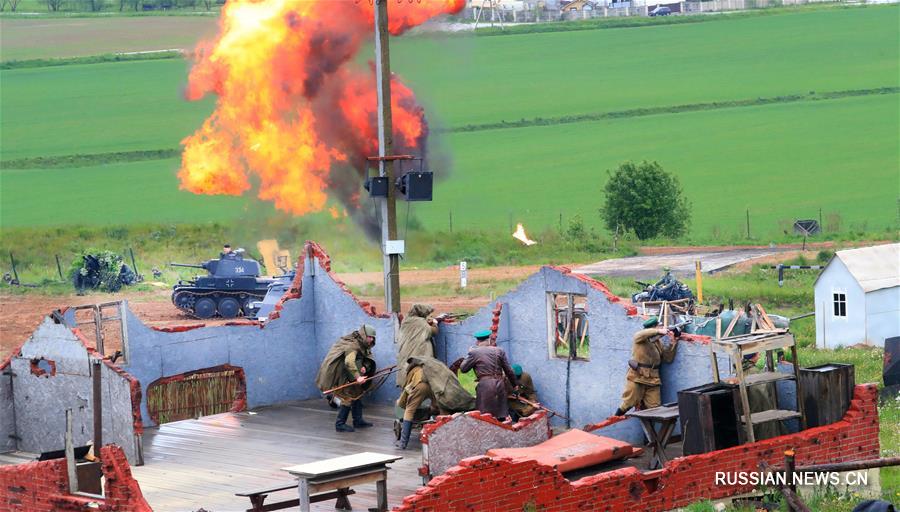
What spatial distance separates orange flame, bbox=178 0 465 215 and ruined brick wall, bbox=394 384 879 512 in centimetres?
1420

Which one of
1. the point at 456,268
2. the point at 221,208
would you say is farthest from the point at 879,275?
the point at 221,208

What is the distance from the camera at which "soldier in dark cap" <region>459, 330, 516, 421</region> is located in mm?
20047

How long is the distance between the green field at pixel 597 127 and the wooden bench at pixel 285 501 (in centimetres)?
3977

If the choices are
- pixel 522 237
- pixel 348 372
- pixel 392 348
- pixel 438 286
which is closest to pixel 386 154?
pixel 392 348

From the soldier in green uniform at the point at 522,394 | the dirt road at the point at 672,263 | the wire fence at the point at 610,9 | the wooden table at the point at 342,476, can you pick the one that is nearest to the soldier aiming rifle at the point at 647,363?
the soldier in green uniform at the point at 522,394

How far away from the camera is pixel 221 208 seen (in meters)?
66.0

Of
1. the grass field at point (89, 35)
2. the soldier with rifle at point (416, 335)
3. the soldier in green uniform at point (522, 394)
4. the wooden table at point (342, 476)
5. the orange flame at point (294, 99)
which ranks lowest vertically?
the wooden table at point (342, 476)

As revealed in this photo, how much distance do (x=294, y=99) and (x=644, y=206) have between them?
2915cm

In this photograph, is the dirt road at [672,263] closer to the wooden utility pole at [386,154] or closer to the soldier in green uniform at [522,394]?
the wooden utility pole at [386,154]

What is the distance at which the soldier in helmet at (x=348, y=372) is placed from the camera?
2191 cm

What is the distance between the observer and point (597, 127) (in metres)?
79.1

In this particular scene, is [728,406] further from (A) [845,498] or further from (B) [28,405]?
(B) [28,405]

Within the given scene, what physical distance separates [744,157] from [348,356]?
54568mm

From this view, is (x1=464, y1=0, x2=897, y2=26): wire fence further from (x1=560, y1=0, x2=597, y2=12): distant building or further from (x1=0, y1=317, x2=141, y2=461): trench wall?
(x1=0, y1=317, x2=141, y2=461): trench wall
